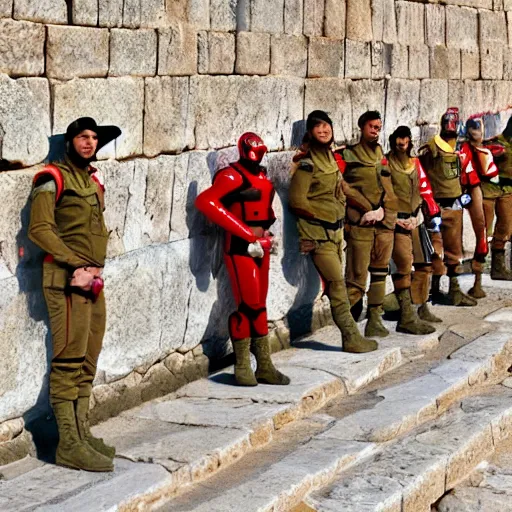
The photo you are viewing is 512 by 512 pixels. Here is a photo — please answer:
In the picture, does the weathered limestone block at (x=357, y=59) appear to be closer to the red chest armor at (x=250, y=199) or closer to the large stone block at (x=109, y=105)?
the red chest armor at (x=250, y=199)

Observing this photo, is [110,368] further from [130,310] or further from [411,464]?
[411,464]

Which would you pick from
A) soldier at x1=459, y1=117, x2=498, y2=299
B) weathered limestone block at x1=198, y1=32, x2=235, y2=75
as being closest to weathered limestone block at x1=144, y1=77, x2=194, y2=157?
weathered limestone block at x1=198, y1=32, x2=235, y2=75

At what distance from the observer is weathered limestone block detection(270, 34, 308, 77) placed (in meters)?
9.04

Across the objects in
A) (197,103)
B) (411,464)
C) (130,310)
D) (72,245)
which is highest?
(197,103)

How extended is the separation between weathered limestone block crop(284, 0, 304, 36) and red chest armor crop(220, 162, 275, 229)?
1.54m

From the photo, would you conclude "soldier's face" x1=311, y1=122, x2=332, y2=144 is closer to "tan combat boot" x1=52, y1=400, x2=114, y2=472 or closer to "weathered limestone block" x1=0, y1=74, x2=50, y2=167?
"weathered limestone block" x1=0, y1=74, x2=50, y2=167

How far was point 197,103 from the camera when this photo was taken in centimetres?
816


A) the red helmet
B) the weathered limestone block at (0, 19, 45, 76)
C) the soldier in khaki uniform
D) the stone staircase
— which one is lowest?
the stone staircase

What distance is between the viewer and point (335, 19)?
32.5ft

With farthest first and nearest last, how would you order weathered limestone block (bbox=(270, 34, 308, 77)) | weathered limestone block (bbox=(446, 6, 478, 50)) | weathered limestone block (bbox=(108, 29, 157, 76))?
weathered limestone block (bbox=(446, 6, 478, 50)) → weathered limestone block (bbox=(270, 34, 308, 77)) → weathered limestone block (bbox=(108, 29, 157, 76))

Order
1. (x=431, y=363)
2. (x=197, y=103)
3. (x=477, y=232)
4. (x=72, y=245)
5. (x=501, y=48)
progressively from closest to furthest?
1. (x=72, y=245)
2. (x=197, y=103)
3. (x=431, y=363)
4. (x=477, y=232)
5. (x=501, y=48)

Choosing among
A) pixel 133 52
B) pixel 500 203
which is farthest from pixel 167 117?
pixel 500 203

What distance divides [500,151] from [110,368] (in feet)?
19.2

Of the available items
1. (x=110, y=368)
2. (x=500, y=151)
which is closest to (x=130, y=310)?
(x=110, y=368)
